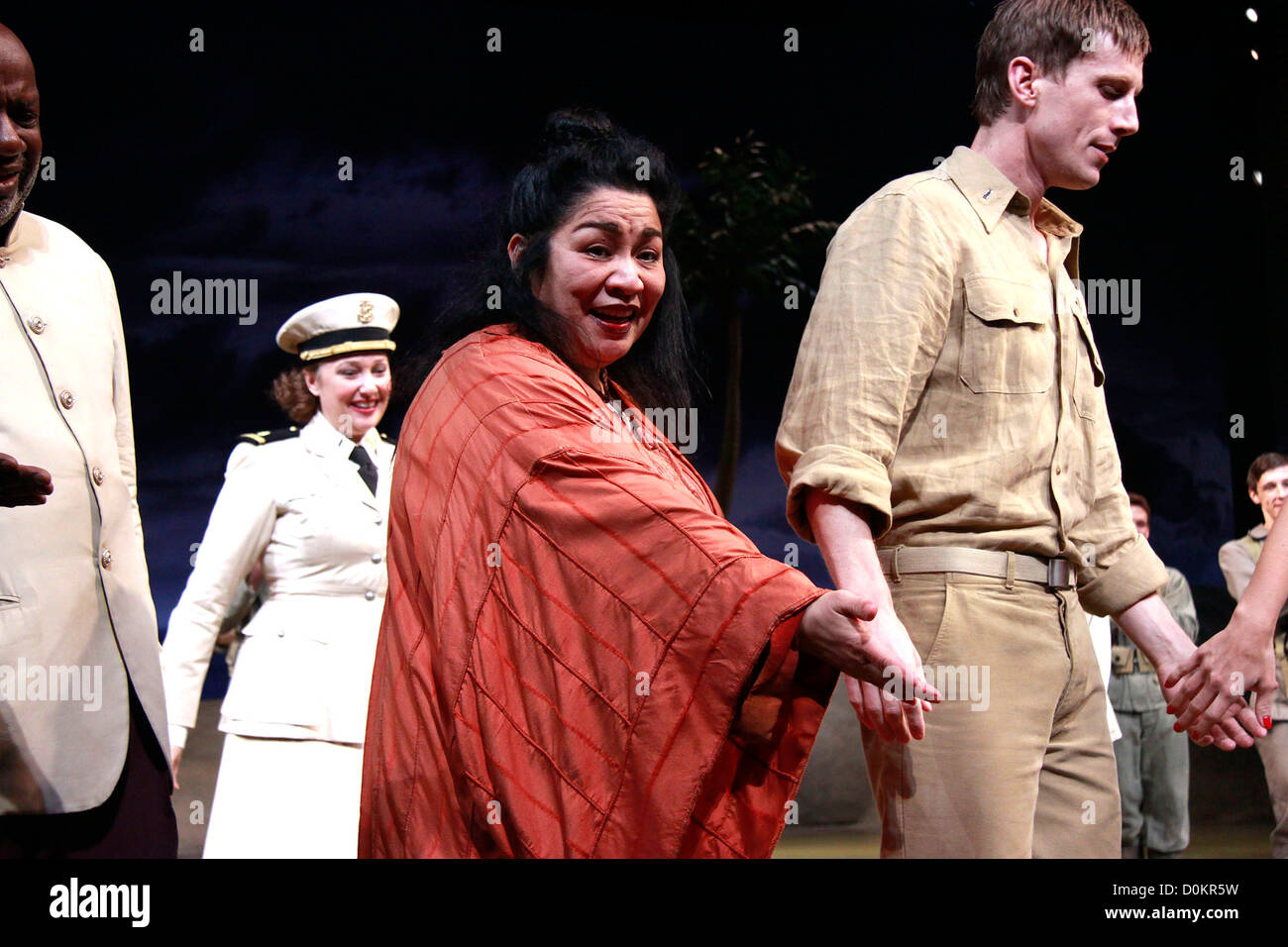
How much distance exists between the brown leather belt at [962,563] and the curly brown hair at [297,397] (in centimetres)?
215

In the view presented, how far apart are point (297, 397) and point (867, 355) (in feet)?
7.30

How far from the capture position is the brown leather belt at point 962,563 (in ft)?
5.76

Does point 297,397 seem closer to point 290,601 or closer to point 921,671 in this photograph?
point 290,601

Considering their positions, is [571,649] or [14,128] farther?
[14,128]

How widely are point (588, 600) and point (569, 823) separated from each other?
0.25m

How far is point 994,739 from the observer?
1.72 m

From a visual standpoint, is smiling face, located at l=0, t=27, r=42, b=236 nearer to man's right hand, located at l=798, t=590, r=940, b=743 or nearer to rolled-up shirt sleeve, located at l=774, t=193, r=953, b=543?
rolled-up shirt sleeve, located at l=774, t=193, r=953, b=543

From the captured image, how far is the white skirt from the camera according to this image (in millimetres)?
2916

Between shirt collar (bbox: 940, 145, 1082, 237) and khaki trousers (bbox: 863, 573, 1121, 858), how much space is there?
52 cm

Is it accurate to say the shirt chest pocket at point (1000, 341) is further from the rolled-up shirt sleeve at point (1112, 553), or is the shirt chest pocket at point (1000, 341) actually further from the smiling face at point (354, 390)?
the smiling face at point (354, 390)
